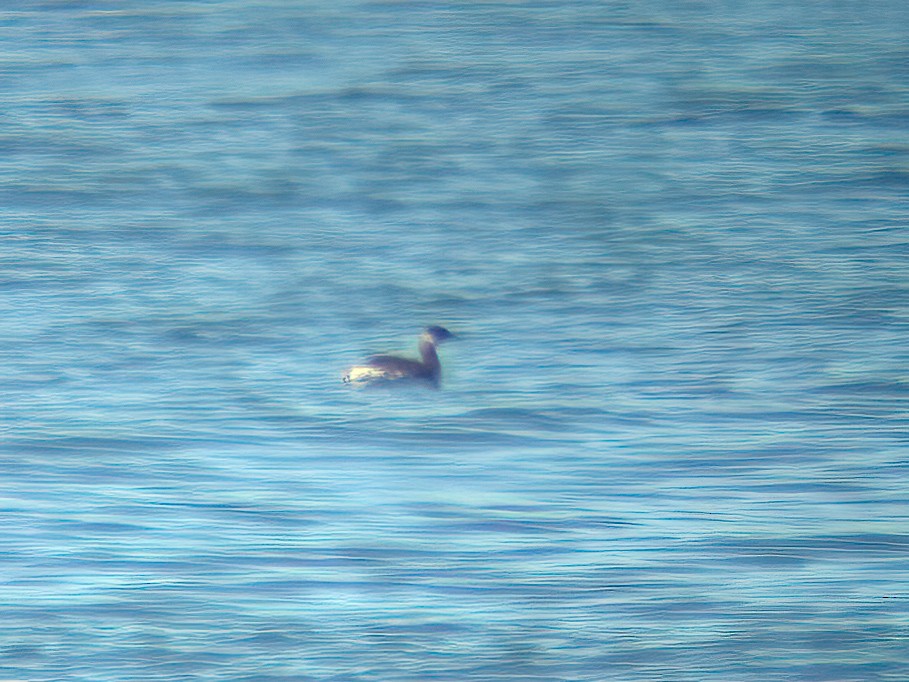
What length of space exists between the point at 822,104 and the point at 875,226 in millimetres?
1206

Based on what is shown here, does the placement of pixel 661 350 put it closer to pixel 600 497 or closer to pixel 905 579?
pixel 600 497

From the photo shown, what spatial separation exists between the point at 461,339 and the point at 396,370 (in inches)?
14.2

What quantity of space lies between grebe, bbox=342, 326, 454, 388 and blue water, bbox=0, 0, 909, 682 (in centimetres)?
4

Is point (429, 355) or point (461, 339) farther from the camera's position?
point (461, 339)

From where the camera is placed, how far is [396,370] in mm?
3922

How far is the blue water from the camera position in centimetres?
288

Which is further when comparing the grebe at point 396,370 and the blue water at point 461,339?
the grebe at point 396,370

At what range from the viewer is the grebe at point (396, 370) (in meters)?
3.92

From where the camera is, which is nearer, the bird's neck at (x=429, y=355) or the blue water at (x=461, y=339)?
the blue water at (x=461, y=339)

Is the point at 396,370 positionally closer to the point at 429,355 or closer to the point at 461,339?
the point at 429,355

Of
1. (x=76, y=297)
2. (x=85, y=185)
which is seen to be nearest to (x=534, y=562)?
(x=76, y=297)

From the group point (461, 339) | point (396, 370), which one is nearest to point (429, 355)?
point (396, 370)

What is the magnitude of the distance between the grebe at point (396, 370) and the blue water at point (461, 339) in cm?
4

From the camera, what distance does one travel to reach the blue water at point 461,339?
2879mm
